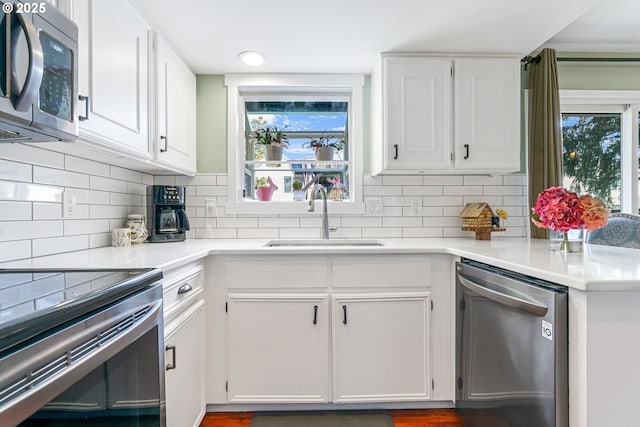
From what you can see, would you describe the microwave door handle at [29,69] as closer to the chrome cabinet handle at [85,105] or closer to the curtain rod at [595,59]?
the chrome cabinet handle at [85,105]

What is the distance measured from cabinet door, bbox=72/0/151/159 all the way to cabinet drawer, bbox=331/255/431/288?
3.73 feet

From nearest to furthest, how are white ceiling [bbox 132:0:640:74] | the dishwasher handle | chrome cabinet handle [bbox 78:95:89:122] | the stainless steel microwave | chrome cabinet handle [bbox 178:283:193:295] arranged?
the stainless steel microwave, the dishwasher handle, chrome cabinet handle [bbox 78:95:89:122], chrome cabinet handle [bbox 178:283:193:295], white ceiling [bbox 132:0:640:74]

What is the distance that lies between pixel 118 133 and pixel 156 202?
0.70 meters

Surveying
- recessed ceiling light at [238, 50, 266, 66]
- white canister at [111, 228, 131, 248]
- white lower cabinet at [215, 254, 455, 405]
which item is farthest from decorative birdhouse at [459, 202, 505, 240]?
white canister at [111, 228, 131, 248]

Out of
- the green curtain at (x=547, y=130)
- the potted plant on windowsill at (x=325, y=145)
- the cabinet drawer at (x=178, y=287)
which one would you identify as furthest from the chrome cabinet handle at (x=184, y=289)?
the green curtain at (x=547, y=130)

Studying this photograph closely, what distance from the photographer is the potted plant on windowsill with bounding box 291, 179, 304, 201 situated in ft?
8.12

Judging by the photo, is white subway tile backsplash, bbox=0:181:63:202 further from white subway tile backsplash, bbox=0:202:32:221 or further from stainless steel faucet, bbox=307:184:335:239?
stainless steel faucet, bbox=307:184:335:239

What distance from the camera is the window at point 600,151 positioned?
2500 millimetres

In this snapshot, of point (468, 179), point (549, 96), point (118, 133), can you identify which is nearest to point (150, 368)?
point (118, 133)

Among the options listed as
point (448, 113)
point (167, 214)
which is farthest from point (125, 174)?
point (448, 113)

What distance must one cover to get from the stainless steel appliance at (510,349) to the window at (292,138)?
108 cm

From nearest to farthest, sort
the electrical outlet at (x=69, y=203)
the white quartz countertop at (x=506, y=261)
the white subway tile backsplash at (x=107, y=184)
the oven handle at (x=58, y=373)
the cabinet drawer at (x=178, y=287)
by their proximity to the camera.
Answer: the oven handle at (x=58, y=373)
the white quartz countertop at (x=506, y=261)
the cabinet drawer at (x=178, y=287)
the electrical outlet at (x=69, y=203)
the white subway tile backsplash at (x=107, y=184)

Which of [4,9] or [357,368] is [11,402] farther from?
[357,368]

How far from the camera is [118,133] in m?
1.41
